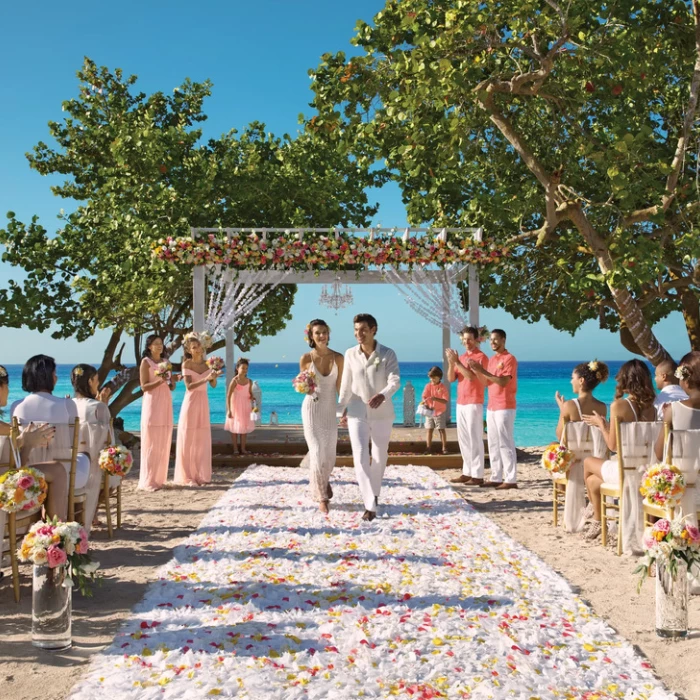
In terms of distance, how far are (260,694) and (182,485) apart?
7654 millimetres

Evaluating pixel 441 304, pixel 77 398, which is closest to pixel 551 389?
pixel 441 304

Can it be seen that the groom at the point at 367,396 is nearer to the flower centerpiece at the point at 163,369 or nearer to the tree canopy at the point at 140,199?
the flower centerpiece at the point at 163,369

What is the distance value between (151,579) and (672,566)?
3.59 meters

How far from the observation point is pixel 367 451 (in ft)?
25.8

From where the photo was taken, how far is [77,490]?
22.0 ft

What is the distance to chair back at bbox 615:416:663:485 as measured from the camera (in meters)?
6.42

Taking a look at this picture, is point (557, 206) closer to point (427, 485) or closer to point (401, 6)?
point (401, 6)

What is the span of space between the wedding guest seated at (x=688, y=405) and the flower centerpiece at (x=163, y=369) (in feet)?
20.3

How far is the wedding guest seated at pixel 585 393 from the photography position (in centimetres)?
745

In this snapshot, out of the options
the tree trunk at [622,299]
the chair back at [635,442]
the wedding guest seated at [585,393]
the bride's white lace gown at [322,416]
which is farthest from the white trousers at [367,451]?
the tree trunk at [622,299]

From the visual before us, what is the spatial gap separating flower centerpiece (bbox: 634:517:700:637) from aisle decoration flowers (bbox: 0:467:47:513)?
370 cm

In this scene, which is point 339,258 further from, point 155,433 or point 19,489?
point 19,489

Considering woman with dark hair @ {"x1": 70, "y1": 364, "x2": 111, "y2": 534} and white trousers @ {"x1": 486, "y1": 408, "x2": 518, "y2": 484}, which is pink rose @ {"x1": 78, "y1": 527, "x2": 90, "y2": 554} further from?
white trousers @ {"x1": 486, "y1": 408, "x2": 518, "y2": 484}

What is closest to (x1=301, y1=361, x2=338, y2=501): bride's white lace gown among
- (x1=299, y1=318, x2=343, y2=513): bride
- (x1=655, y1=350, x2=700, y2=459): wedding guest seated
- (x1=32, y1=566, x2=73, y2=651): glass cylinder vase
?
(x1=299, y1=318, x2=343, y2=513): bride
